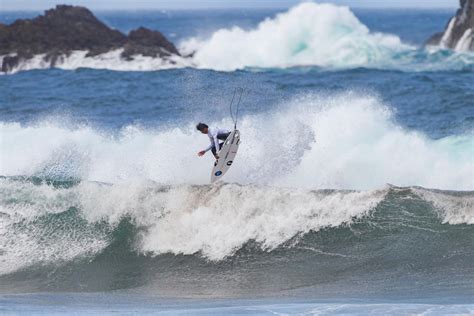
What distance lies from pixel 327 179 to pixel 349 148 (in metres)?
1.82

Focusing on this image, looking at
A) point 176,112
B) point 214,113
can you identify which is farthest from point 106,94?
point 214,113

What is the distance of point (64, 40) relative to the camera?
43.6m

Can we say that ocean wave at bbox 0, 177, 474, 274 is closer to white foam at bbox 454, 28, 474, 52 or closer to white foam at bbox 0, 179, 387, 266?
white foam at bbox 0, 179, 387, 266

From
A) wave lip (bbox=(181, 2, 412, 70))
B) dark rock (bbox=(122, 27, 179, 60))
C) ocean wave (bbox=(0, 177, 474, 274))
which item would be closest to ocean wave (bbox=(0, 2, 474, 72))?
wave lip (bbox=(181, 2, 412, 70))

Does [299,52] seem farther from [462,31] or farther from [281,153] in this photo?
[281,153]

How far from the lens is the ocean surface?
1352cm

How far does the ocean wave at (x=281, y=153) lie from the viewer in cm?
1858

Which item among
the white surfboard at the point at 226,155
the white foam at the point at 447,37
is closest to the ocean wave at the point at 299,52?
the white foam at the point at 447,37

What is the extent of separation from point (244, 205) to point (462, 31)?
35.6 metres

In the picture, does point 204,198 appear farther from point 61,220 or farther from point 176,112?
point 176,112

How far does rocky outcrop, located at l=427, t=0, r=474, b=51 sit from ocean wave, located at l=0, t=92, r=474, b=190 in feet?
81.3

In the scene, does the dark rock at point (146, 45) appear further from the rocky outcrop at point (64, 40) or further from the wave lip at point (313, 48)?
the wave lip at point (313, 48)

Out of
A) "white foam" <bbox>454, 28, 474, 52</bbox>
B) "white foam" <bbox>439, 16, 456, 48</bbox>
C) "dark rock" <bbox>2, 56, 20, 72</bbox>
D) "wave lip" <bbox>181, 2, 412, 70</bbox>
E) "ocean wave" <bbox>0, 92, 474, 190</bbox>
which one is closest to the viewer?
"ocean wave" <bbox>0, 92, 474, 190</bbox>

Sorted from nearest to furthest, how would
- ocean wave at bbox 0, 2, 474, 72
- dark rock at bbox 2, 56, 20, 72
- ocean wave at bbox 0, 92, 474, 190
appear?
1. ocean wave at bbox 0, 92, 474, 190
2. dark rock at bbox 2, 56, 20, 72
3. ocean wave at bbox 0, 2, 474, 72
